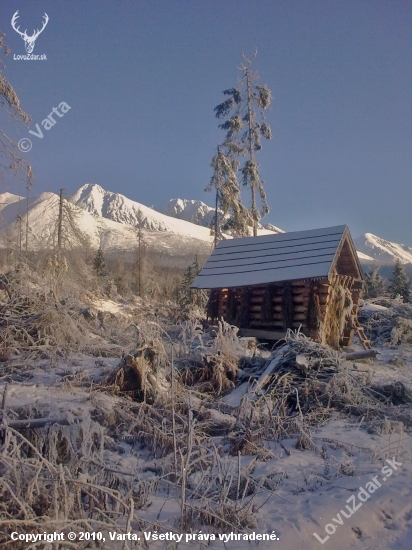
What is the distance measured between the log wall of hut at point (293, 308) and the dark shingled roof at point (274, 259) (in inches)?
15.7

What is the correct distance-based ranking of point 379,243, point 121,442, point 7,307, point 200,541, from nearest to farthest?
point 200,541, point 121,442, point 7,307, point 379,243

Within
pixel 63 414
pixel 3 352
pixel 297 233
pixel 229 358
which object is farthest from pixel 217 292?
pixel 63 414

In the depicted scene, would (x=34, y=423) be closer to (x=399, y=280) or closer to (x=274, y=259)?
(x=274, y=259)

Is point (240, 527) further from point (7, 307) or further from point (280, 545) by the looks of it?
point (7, 307)

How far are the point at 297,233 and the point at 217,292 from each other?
3788 millimetres

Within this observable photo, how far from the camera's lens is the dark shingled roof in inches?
585

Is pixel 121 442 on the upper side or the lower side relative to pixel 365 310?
lower

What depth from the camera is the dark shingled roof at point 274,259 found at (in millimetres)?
14867

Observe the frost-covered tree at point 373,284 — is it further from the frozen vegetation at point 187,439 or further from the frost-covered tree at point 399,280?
the frozen vegetation at point 187,439

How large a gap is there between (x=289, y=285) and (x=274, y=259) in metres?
1.42

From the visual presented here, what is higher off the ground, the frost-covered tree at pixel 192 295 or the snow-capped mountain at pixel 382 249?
the snow-capped mountain at pixel 382 249

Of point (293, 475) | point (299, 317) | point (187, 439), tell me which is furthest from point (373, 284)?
point (187, 439)

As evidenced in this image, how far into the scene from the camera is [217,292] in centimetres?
1723
